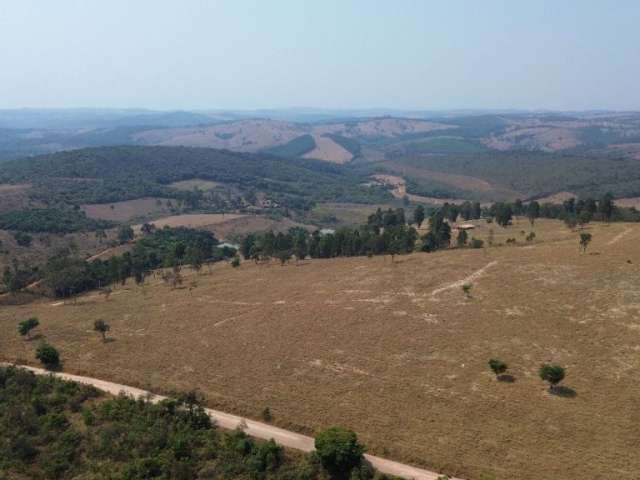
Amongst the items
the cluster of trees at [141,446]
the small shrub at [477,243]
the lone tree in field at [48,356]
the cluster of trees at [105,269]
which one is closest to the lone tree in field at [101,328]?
the lone tree in field at [48,356]

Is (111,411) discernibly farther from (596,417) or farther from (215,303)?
(596,417)

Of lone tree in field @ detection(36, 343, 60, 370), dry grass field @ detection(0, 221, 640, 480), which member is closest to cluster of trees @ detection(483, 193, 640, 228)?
dry grass field @ detection(0, 221, 640, 480)

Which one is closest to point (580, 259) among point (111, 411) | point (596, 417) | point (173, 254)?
point (596, 417)

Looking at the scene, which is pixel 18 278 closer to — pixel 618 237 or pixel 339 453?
pixel 339 453

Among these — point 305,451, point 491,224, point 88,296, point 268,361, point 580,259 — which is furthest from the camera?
point 491,224

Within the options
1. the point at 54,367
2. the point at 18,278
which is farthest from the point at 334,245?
the point at 54,367

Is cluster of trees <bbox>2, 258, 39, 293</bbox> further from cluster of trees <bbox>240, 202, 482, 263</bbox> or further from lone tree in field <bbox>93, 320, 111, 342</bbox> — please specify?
cluster of trees <bbox>240, 202, 482, 263</bbox>

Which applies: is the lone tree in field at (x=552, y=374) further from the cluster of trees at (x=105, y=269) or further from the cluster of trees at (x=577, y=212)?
the cluster of trees at (x=105, y=269)
